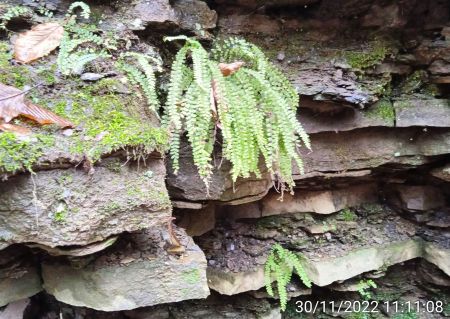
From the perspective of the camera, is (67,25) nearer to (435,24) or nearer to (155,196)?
(155,196)

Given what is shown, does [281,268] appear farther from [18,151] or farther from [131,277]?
[18,151]

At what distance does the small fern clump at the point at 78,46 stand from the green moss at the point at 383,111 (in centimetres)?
237

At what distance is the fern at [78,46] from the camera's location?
2.27 meters

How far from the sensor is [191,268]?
2.51 metres

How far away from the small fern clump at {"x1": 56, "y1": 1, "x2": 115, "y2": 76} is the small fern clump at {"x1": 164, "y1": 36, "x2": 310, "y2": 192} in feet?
1.77

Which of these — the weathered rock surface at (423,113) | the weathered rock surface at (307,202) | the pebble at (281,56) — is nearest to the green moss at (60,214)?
the weathered rock surface at (307,202)

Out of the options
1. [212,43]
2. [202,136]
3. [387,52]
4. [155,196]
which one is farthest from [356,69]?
[155,196]

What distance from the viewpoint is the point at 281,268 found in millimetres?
3635

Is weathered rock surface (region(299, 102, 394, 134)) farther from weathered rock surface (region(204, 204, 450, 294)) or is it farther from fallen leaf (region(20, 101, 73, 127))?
fallen leaf (region(20, 101, 73, 127))

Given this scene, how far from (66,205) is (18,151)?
352 mm

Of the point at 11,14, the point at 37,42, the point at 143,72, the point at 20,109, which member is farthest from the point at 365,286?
the point at 11,14

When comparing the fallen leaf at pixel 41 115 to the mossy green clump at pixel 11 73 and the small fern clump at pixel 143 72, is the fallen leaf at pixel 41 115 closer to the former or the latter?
the mossy green clump at pixel 11 73

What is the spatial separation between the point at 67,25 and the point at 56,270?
1.66m

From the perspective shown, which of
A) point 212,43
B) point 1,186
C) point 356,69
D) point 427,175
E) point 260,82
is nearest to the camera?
point 1,186
